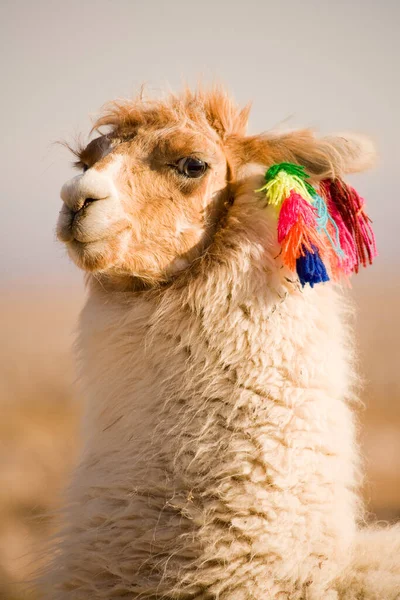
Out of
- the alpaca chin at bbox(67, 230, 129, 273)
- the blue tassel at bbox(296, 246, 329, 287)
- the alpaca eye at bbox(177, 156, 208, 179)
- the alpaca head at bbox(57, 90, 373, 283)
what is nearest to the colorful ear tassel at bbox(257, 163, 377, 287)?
the blue tassel at bbox(296, 246, 329, 287)

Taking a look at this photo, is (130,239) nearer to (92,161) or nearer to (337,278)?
(92,161)

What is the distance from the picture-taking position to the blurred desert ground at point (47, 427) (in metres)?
3.38

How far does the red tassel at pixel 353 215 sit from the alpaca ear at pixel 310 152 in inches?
2.4

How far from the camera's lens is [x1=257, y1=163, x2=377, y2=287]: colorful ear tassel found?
2.38 m

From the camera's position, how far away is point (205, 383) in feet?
7.73

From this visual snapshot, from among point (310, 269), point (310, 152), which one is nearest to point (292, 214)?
point (310, 269)

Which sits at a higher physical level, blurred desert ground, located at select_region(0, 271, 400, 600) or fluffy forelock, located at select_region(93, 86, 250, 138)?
fluffy forelock, located at select_region(93, 86, 250, 138)

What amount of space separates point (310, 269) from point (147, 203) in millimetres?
663

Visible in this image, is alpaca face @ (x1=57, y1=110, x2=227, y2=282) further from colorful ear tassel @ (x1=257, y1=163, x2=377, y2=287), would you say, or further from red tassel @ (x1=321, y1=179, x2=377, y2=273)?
red tassel @ (x1=321, y1=179, x2=377, y2=273)

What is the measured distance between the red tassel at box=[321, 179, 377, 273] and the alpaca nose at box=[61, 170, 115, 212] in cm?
88

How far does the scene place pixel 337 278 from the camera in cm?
267

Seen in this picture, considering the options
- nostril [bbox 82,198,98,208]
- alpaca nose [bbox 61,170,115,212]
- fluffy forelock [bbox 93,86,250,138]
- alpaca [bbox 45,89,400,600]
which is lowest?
alpaca [bbox 45,89,400,600]

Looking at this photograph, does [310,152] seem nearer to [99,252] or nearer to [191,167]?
[191,167]

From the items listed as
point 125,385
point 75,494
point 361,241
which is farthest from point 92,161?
point 75,494
